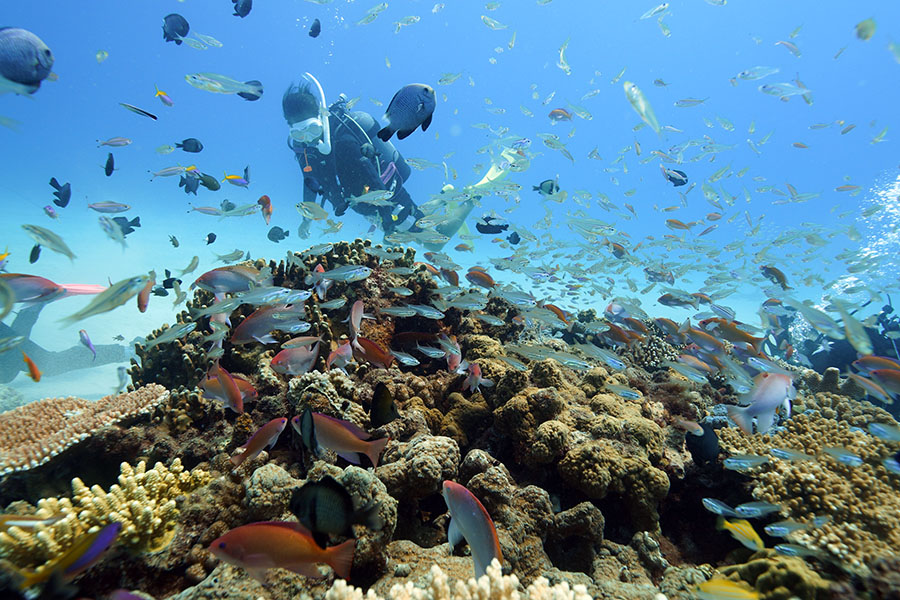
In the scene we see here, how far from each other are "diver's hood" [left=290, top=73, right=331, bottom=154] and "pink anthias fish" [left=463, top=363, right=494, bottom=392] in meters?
10.2

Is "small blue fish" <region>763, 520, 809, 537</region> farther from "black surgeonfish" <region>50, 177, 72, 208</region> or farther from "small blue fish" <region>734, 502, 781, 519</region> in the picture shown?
"black surgeonfish" <region>50, 177, 72, 208</region>

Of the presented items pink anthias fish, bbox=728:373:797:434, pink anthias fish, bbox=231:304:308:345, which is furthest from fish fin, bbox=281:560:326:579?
pink anthias fish, bbox=728:373:797:434

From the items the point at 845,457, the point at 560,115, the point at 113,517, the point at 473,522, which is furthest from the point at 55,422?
the point at 560,115

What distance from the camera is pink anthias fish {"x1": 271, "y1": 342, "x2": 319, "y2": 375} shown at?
11.5 feet

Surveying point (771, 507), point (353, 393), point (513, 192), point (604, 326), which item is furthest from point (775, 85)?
point (353, 393)

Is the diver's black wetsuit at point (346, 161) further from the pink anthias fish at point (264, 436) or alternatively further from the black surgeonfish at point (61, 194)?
the pink anthias fish at point (264, 436)

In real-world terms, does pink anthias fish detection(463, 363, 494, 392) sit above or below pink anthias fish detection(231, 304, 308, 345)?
above

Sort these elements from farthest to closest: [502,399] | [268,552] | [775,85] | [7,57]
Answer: [775,85]
[502,399]
[7,57]
[268,552]

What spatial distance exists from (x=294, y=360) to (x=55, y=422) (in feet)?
10.2

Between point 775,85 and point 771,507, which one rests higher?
point 775,85

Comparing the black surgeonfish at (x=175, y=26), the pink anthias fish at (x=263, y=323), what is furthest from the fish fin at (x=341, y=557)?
the black surgeonfish at (x=175, y=26)

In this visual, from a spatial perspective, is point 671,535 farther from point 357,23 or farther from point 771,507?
point 357,23

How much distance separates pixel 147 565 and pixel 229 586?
100 centimetres

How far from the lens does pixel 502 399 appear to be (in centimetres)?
439
